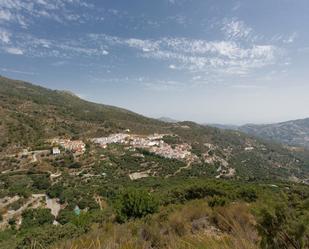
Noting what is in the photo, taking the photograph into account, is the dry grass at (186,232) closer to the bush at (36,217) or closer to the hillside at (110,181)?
the hillside at (110,181)

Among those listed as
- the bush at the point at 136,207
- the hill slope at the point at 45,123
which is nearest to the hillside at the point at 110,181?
the bush at the point at 136,207

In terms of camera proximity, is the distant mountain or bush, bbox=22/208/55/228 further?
the distant mountain

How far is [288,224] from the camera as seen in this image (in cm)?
267

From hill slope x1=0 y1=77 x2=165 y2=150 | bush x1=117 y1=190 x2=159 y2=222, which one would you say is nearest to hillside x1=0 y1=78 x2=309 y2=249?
bush x1=117 y1=190 x2=159 y2=222

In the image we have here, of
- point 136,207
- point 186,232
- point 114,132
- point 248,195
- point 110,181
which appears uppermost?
point 186,232

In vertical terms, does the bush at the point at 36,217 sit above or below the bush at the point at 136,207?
below

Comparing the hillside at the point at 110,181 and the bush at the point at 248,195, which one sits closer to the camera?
the hillside at the point at 110,181

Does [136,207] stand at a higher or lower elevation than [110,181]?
higher

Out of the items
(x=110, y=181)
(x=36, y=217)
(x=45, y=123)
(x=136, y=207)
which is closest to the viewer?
(x=136, y=207)

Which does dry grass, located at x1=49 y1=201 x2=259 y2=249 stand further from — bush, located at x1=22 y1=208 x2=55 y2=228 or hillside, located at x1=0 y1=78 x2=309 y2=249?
bush, located at x1=22 y1=208 x2=55 y2=228

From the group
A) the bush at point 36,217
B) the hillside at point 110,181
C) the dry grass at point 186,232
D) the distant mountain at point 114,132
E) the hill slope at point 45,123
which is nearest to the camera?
the dry grass at point 186,232

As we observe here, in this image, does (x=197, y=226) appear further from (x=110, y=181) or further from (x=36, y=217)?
(x=110, y=181)

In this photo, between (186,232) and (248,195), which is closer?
(186,232)

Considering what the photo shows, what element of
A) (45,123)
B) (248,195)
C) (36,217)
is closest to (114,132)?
(45,123)
